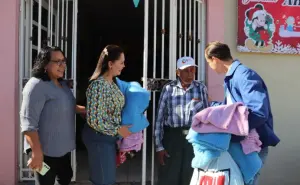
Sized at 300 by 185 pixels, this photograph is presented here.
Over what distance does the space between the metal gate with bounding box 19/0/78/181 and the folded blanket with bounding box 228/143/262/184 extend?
2194 mm

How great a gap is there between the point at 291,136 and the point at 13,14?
365cm

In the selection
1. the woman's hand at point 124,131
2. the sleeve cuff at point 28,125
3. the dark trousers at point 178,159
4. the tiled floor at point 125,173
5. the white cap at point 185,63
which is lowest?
the tiled floor at point 125,173

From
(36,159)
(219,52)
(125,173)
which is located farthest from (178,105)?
(125,173)

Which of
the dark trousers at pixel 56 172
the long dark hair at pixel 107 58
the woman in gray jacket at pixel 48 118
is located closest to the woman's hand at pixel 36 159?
the woman in gray jacket at pixel 48 118

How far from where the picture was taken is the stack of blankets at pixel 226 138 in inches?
101

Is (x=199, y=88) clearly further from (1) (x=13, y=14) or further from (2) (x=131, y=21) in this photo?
(2) (x=131, y=21)

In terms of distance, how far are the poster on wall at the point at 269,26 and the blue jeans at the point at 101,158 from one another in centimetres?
222

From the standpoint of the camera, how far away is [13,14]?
14.4ft

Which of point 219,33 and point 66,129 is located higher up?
point 219,33

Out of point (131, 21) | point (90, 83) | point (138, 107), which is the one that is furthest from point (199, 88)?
point (131, 21)

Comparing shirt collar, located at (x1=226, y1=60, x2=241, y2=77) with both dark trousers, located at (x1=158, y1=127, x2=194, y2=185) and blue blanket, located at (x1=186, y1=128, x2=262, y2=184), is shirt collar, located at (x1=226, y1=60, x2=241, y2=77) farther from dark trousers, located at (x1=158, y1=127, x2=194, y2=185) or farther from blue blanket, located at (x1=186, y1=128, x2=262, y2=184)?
dark trousers, located at (x1=158, y1=127, x2=194, y2=185)

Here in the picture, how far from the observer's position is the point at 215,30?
15.1 feet

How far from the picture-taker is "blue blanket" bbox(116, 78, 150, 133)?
133 inches

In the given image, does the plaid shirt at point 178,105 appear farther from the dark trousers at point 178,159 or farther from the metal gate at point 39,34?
the metal gate at point 39,34
